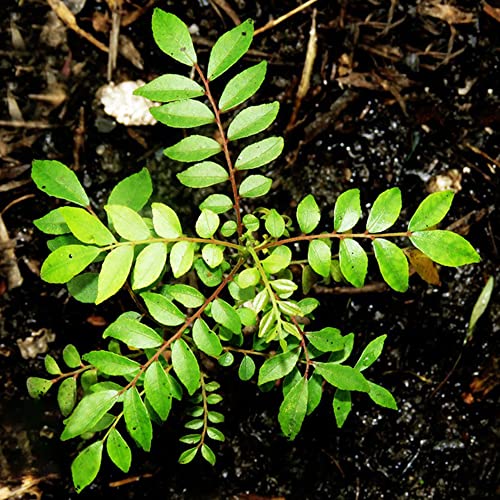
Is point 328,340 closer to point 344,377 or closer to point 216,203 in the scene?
point 344,377

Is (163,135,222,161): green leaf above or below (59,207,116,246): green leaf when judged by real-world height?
above

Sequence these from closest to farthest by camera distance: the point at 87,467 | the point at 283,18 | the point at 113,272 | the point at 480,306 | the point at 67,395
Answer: the point at 113,272 < the point at 87,467 < the point at 67,395 < the point at 480,306 < the point at 283,18

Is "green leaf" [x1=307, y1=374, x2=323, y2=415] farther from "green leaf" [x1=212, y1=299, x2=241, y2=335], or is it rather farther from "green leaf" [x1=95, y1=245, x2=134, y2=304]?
"green leaf" [x1=95, y1=245, x2=134, y2=304]

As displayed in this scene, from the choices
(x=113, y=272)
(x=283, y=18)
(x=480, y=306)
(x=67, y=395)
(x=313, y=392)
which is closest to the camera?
(x=113, y=272)

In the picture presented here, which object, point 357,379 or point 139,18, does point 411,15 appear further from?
point 357,379

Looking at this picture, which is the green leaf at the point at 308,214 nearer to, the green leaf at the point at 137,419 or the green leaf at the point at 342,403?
the green leaf at the point at 342,403

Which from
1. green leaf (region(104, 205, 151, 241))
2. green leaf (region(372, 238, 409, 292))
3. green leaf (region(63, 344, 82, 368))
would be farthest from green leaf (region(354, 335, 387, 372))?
green leaf (region(63, 344, 82, 368))

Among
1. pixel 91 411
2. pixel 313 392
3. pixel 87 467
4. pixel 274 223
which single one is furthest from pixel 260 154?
pixel 87 467
